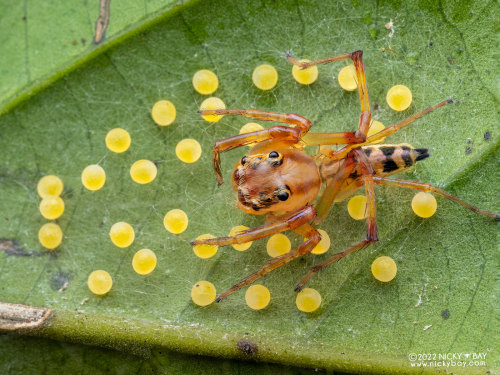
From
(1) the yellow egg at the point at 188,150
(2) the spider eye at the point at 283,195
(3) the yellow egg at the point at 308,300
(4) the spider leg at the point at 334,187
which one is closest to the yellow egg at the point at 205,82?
(1) the yellow egg at the point at 188,150

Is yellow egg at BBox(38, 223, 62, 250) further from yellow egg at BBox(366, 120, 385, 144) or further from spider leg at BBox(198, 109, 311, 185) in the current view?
yellow egg at BBox(366, 120, 385, 144)

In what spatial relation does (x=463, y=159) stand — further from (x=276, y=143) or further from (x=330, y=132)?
(x=276, y=143)

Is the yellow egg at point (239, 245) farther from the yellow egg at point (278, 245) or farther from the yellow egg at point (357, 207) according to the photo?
the yellow egg at point (357, 207)

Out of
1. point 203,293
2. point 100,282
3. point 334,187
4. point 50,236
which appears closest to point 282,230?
point 334,187

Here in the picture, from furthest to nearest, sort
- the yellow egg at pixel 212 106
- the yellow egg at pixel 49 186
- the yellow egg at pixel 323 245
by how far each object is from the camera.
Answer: the yellow egg at pixel 49 186 < the yellow egg at pixel 212 106 < the yellow egg at pixel 323 245

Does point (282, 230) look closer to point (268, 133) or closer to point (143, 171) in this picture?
point (268, 133)

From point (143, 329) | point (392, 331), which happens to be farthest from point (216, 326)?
point (392, 331)
